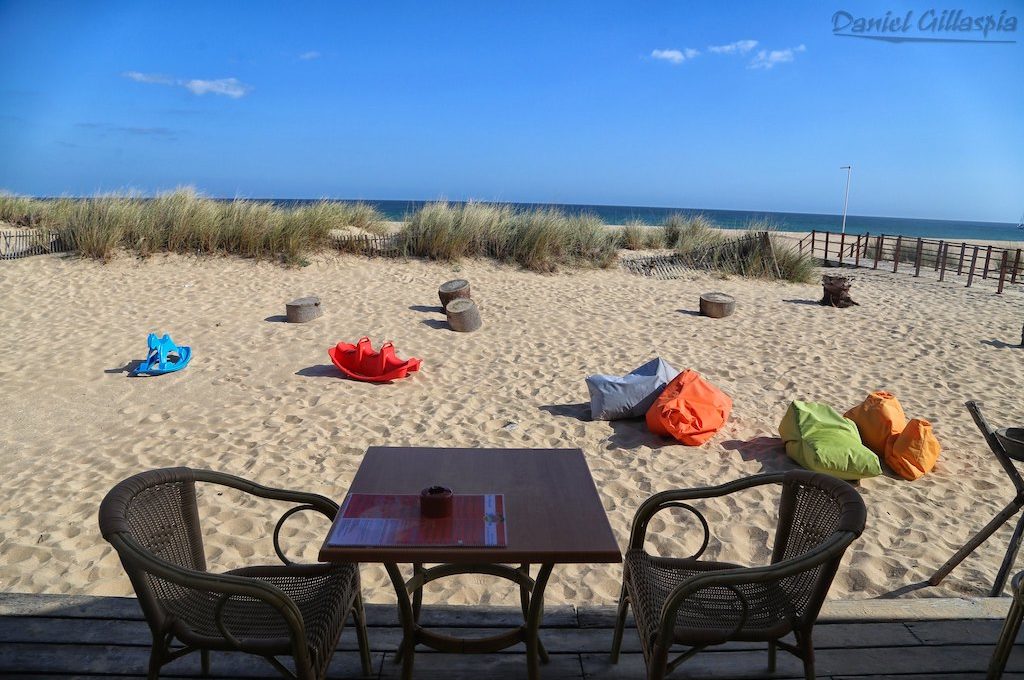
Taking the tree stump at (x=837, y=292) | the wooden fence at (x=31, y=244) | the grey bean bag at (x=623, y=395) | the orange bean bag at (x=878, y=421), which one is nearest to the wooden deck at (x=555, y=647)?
the orange bean bag at (x=878, y=421)

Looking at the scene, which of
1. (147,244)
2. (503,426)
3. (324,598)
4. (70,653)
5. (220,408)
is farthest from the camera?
(147,244)

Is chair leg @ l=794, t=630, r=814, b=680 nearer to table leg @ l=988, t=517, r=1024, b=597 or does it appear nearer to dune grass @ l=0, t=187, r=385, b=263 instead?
table leg @ l=988, t=517, r=1024, b=597

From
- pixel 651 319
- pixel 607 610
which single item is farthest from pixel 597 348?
pixel 607 610

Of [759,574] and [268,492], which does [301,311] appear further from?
[759,574]

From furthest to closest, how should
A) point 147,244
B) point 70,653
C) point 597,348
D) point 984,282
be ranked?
1. point 984,282
2. point 147,244
3. point 597,348
4. point 70,653

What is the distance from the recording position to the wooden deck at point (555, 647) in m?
2.11

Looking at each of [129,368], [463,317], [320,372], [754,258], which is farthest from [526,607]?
[754,258]

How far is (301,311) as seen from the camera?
322 inches

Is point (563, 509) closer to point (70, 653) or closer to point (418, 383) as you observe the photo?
point (70, 653)

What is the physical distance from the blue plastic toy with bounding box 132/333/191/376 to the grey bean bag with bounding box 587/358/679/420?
3903 mm

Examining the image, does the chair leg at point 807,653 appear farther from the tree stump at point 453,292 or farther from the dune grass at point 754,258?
the dune grass at point 754,258

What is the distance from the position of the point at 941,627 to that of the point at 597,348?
5110 mm

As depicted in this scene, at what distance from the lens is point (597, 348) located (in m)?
7.34

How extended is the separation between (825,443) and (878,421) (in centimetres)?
56
